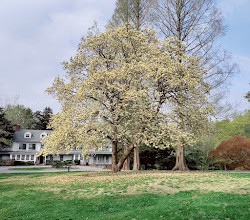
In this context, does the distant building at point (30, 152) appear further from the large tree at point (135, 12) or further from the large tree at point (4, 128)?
the large tree at point (135, 12)

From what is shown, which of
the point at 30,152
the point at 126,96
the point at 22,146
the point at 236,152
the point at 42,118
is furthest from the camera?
the point at 42,118

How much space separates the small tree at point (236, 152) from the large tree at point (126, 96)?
8.59 meters

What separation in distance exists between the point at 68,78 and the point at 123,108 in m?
5.33

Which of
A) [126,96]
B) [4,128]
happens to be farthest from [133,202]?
[4,128]

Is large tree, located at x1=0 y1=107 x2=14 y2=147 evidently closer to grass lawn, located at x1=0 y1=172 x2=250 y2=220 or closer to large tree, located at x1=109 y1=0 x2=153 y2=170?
large tree, located at x1=109 y1=0 x2=153 y2=170

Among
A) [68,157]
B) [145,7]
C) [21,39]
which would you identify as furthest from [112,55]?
[68,157]

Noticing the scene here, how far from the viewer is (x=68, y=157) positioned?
57375mm

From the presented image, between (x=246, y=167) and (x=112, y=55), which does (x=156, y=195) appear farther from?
(x=246, y=167)

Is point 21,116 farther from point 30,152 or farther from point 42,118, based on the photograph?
point 30,152

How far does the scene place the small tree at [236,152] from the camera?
26.7 meters

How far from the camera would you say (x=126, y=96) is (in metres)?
17.0

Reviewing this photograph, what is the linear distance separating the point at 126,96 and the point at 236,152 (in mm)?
16879

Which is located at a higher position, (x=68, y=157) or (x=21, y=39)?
(x=21, y=39)

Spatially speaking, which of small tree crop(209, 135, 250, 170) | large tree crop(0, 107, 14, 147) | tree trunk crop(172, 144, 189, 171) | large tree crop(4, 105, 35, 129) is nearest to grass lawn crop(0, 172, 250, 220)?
tree trunk crop(172, 144, 189, 171)
